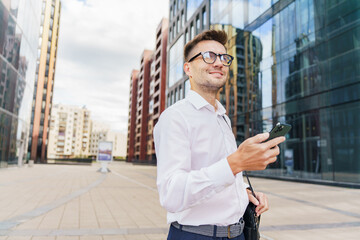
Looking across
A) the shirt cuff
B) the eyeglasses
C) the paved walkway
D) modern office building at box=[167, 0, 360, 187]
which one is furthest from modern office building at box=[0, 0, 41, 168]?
the shirt cuff

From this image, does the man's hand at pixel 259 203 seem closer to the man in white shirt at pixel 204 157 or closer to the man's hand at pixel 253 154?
the man in white shirt at pixel 204 157

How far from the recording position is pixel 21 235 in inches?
172

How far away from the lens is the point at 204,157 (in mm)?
1328

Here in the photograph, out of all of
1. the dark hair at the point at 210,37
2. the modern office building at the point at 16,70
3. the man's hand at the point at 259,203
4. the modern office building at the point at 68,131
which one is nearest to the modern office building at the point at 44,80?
the modern office building at the point at 16,70

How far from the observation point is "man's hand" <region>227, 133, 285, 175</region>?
42.8 inches

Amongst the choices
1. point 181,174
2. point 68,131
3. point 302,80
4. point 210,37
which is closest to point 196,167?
point 181,174

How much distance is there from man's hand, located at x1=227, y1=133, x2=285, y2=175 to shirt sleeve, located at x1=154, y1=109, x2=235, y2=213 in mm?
39

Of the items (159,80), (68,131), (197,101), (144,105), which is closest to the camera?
(197,101)

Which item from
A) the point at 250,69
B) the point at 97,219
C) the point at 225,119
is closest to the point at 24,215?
the point at 97,219

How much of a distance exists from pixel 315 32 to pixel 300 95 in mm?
3908

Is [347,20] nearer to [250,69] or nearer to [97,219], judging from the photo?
[250,69]

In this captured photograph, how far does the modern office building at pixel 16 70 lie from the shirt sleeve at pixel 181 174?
23.0m

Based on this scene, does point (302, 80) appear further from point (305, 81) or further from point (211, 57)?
point (211, 57)

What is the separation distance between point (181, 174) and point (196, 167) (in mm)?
196
